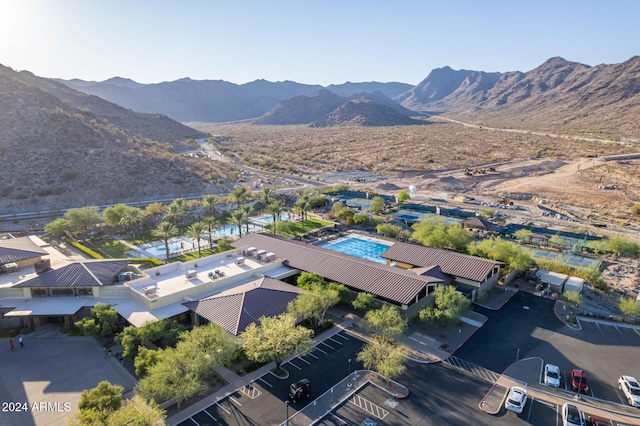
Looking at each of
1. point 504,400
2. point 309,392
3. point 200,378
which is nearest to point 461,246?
point 504,400

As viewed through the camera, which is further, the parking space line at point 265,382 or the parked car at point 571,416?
the parking space line at point 265,382

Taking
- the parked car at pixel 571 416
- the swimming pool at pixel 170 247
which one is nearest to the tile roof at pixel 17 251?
the swimming pool at pixel 170 247

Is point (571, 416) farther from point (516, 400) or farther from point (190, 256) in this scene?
point (190, 256)

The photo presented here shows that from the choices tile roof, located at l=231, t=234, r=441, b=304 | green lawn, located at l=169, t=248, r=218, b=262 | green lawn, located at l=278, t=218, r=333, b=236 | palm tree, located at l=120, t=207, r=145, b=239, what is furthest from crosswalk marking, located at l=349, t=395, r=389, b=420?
palm tree, located at l=120, t=207, r=145, b=239

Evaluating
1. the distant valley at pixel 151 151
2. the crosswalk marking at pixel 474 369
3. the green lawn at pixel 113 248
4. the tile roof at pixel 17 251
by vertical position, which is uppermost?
the distant valley at pixel 151 151

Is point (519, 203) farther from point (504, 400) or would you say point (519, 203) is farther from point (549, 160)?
point (504, 400)

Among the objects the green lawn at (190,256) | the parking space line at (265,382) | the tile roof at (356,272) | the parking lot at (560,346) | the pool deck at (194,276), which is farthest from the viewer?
the green lawn at (190,256)

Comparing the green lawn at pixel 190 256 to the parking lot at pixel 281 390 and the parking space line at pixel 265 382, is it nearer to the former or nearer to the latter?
the parking lot at pixel 281 390
